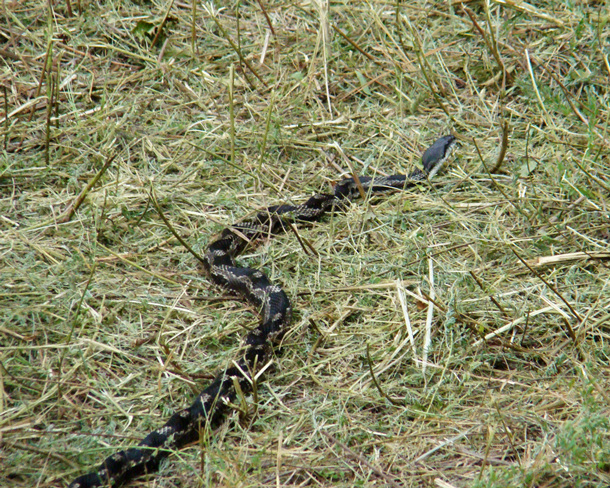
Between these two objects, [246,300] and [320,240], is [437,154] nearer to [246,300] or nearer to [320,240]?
[320,240]

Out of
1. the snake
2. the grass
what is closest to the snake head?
the snake

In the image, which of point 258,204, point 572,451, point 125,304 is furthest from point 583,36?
point 125,304

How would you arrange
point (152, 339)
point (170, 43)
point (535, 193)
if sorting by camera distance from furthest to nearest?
point (170, 43) → point (535, 193) → point (152, 339)

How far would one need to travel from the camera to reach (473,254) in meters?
5.24

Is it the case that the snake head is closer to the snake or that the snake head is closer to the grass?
the snake

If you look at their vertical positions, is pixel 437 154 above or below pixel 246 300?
above

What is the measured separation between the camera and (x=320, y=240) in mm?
5652

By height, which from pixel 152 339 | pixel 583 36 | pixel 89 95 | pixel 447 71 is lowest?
pixel 152 339

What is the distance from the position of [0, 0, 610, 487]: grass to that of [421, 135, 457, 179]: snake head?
16 centimetres

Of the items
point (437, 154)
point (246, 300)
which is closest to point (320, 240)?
point (246, 300)

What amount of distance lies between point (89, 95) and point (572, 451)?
5802 millimetres

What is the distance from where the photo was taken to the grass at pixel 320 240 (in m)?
3.87

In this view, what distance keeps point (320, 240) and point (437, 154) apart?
153 cm

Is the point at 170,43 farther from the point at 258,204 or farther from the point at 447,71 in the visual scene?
the point at 447,71
